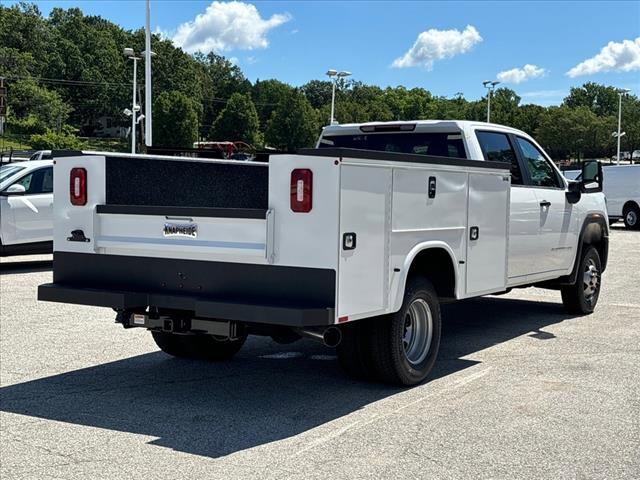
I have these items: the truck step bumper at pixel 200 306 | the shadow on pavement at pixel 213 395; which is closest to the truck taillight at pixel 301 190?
the truck step bumper at pixel 200 306

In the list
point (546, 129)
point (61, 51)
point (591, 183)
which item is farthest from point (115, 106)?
point (591, 183)

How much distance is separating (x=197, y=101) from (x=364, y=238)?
426 ft

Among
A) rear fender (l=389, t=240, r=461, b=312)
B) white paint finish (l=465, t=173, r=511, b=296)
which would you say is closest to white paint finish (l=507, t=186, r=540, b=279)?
white paint finish (l=465, t=173, r=511, b=296)

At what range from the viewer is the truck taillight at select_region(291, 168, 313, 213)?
18.7 ft

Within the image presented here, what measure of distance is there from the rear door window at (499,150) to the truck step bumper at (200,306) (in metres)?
3.33

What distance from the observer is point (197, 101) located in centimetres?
13250

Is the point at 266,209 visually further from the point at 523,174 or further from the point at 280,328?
the point at 523,174

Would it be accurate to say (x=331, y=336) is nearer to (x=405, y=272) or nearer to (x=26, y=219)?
(x=405, y=272)

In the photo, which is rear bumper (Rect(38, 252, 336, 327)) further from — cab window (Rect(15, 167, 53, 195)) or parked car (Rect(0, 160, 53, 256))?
cab window (Rect(15, 167, 53, 195))

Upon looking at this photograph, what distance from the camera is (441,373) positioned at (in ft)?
24.6

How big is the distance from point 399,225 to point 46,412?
9.40 ft

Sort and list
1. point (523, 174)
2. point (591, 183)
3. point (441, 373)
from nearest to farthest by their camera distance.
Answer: point (441, 373) → point (523, 174) → point (591, 183)

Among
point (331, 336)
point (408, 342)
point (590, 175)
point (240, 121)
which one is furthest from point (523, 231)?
point (240, 121)

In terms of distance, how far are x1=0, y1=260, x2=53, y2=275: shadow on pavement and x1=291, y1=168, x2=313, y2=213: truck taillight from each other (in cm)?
1020
